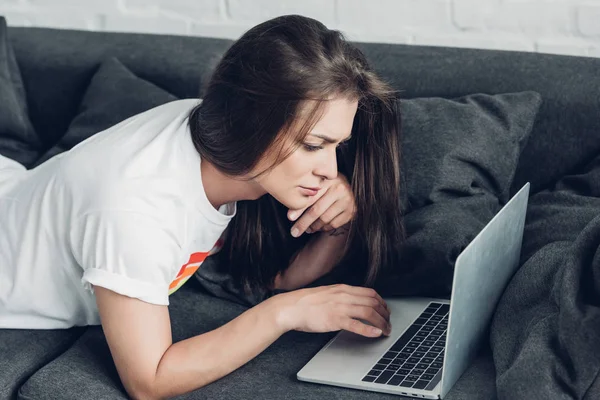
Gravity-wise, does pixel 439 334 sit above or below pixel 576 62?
below

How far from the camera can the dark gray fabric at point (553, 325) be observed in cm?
121

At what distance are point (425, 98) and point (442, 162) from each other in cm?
18

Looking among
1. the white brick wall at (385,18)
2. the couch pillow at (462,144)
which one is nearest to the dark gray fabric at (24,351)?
the couch pillow at (462,144)

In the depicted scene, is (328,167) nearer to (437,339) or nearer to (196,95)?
(437,339)

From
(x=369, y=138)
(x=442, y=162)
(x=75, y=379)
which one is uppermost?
(x=369, y=138)

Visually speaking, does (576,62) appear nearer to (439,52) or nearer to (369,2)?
(439,52)

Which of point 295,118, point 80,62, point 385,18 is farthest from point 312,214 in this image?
point 80,62

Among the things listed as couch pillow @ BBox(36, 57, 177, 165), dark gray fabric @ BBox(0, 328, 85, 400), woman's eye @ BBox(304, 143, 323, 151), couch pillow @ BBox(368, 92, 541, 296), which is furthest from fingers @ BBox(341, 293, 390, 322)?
couch pillow @ BBox(36, 57, 177, 165)

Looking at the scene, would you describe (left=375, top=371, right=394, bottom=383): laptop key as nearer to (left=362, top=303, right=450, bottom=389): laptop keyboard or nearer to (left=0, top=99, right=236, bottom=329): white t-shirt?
(left=362, top=303, right=450, bottom=389): laptop keyboard

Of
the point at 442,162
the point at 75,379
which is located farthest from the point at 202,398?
the point at 442,162

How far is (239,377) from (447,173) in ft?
1.92

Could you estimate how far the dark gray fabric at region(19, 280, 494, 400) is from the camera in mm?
1420

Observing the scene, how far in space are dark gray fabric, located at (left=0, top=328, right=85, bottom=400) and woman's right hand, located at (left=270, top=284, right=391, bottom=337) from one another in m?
0.43

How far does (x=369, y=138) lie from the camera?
1625mm
